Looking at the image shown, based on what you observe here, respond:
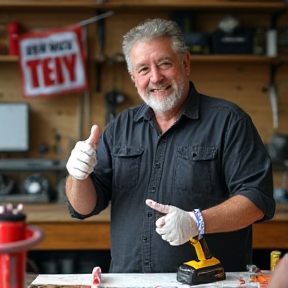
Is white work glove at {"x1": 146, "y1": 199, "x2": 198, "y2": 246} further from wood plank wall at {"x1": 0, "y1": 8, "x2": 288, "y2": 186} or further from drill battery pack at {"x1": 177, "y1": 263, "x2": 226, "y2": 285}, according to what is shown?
wood plank wall at {"x1": 0, "y1": 8, "x2": 288, "y2": 186}

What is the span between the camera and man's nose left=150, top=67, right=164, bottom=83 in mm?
1818

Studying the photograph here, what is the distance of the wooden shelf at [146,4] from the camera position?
3.16 metres

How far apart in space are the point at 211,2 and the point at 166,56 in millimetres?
1515

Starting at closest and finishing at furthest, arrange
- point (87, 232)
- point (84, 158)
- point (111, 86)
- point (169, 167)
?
point (84, 158) → point (169, 167) → point (87, 232) → point (111, 86)

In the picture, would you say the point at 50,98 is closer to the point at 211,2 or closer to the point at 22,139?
the point at 22,139

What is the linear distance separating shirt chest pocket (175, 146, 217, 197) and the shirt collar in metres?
0.13

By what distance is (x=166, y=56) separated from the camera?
5.99ft

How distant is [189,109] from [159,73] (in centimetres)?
17

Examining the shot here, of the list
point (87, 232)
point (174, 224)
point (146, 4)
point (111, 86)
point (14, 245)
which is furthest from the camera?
point (111, 86)

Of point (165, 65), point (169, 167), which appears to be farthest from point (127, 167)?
point (165, 65)

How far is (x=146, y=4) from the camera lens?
318 cm

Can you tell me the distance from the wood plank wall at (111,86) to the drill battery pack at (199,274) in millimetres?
2034

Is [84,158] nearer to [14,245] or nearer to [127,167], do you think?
[127,167]

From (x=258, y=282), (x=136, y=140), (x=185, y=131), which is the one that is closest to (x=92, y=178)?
(x=136, y=140)
